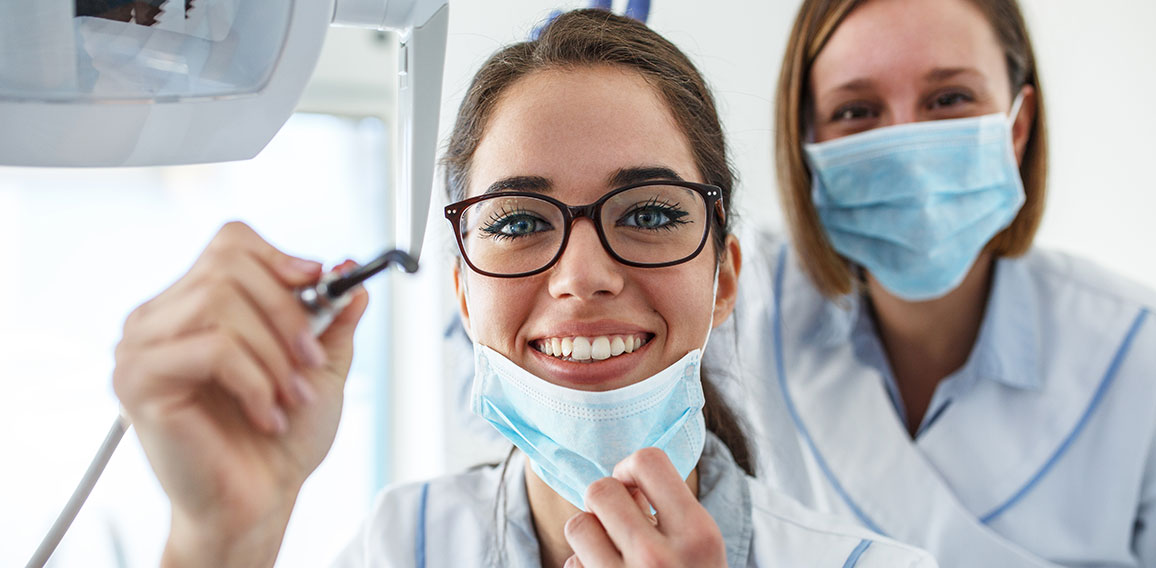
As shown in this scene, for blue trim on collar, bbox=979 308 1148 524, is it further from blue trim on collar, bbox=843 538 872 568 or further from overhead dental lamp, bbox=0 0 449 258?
overhead dental lamp, bbox=0 0 449 258

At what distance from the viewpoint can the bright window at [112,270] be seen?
2332mm

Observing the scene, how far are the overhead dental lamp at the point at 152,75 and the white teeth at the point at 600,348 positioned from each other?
0.43 metres

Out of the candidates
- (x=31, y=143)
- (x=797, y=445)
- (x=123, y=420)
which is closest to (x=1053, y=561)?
(x=797, y=445)

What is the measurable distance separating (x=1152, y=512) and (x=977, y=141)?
729 millimetres

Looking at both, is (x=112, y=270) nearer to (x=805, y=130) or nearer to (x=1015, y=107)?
(x=805, y=130)

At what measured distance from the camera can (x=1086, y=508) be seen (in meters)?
1.54

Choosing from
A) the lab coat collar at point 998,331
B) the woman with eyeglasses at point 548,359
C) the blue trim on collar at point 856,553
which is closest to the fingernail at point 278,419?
the woman with eyeglasses at point 548,359

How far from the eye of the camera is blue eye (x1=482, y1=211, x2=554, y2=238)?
1062 millimetres

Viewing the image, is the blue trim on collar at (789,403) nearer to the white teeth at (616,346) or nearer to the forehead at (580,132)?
the forehead at (580,132)

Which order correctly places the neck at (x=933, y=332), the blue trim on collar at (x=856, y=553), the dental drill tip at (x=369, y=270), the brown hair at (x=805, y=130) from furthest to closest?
the neck at (x=933, y=332), the brown hair at (x=805, y=130), the blue trim on collar at (x=856, y=553), the dental drill tip at (x=369, y=270)

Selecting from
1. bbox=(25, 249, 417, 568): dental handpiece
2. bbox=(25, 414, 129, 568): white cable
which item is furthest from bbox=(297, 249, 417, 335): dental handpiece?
bbox=(25, 414, 129, 568): white cable

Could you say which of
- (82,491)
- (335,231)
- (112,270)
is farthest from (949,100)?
(112,270)

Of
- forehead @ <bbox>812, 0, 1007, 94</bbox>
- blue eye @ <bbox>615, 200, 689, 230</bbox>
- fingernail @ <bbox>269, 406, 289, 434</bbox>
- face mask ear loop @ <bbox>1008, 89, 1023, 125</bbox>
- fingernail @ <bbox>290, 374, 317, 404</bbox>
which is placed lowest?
fingernail @ <bbox>269, 406, 289, 434</bbox>

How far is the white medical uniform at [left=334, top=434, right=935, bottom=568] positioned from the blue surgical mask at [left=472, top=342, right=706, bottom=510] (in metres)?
0.21
